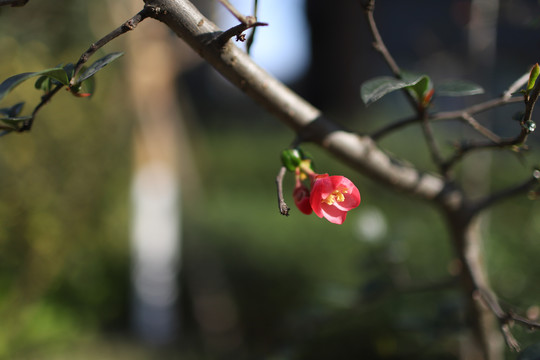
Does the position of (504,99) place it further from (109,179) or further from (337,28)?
(337,28)

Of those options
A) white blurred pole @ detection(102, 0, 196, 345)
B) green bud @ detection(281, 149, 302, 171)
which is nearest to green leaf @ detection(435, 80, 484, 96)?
green bud @ detection(281, 149, 302, 171)

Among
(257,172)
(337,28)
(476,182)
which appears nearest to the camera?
(476,182)

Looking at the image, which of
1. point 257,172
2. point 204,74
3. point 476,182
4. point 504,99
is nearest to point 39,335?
point 476,182

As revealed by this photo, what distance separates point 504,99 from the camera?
2.35 ft

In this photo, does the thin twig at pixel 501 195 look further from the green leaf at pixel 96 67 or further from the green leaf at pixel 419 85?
the green leaf at pixel 96 67

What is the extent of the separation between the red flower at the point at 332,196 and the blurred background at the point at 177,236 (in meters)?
0.53

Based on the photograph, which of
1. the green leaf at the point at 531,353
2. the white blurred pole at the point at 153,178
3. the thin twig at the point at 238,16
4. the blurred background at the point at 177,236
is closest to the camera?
the thin twig at the point at 238,16

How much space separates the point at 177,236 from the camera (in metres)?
2.79

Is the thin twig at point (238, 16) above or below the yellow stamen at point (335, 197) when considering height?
above

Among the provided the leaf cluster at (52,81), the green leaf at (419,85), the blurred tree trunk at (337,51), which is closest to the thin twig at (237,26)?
the leaf cluster at (52,81)

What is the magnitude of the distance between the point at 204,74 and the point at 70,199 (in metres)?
7.59

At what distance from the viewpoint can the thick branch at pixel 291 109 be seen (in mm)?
557

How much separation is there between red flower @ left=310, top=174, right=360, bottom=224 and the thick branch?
100 millimetres

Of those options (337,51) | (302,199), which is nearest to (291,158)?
(302,199)
